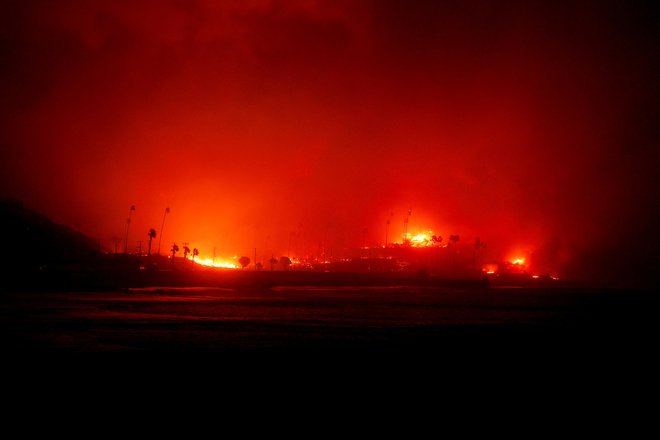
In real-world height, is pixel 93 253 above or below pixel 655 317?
above

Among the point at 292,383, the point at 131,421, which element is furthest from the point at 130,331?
the point at 131,421

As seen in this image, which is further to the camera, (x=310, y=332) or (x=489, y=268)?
(x=489, y=268)

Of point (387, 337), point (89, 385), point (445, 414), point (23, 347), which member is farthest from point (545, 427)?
point (23, 347)

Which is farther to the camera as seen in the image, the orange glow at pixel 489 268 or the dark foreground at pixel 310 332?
the orange glow at pixel 489 268

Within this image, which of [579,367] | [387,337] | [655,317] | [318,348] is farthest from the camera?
[655,317]

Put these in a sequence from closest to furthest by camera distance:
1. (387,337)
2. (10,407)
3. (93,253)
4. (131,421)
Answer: (131,421), (10,407), (387,337), (93,253)

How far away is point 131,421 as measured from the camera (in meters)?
10.1

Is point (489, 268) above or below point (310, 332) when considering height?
above

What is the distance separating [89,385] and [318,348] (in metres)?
7.72

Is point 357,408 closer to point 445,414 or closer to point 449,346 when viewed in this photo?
point 445,414

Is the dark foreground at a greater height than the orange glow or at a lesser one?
lesser

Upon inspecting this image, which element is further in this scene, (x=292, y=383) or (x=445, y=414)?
(x=292, y=383)

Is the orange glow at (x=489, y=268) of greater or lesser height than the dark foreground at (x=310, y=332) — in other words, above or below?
above

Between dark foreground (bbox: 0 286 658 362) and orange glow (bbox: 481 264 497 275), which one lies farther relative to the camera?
orange glow (bbox: 481 264 497 275)
